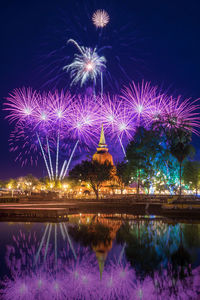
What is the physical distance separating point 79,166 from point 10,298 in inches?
2308

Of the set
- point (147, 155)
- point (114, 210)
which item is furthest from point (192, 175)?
point (114, 210)

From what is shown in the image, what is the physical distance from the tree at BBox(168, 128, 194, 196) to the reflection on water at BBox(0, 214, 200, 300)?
25.2m

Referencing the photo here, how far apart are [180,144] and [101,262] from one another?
130ft

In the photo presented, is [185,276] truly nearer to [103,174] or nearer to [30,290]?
[30,290]

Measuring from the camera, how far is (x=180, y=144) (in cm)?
5481

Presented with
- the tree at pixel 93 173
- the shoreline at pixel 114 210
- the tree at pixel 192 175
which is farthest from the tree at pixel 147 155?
the tree at pixel 192 175

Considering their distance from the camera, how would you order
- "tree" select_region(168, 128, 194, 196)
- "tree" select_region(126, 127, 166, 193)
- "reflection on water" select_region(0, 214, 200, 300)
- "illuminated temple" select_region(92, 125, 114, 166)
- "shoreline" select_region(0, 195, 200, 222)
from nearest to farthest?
"reflection on water" select_region(0, 214, 200, 300)
"shoreline" select_region(0, 195, 200, 222)
"tree" select_region(168, 128, 194, 196)
"tree" select_region(126, 127, 166, 193)
"illuminated temple" select_region(92, 125, 114, 166)

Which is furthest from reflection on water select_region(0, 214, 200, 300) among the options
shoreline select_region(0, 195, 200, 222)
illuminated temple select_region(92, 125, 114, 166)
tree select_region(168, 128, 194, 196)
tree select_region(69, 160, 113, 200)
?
illuminated temple select_region(92, 125, 114, 166)

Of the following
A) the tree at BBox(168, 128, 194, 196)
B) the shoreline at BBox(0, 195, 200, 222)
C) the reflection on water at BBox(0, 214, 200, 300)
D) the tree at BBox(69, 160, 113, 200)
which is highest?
the tree at BBox(168, 128, 194, 196)

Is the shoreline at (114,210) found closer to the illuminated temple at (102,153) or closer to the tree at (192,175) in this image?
the tree at (192,175)

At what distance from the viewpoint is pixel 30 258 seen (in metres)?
19.1

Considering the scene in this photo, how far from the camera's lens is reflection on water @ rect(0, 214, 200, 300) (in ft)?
44.4

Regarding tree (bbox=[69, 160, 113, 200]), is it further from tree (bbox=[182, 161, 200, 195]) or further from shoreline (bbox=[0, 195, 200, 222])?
tree (bbox=[182, 161, 200, 195])

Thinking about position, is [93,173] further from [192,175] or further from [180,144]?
[192,175]
